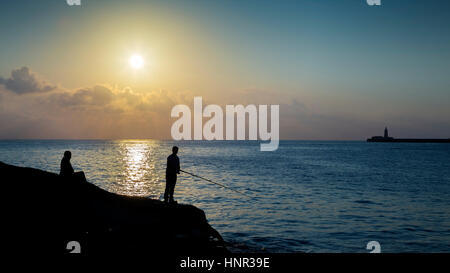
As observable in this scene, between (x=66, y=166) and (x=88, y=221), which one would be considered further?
(x=66, y=166)

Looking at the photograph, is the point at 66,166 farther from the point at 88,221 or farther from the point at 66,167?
the point at 88,221

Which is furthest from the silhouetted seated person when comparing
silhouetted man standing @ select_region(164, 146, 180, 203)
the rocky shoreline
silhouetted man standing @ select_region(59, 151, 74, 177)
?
silhouetted man standing @ select_region(164, 146, 180, 203)

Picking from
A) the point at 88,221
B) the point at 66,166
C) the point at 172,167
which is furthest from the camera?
the point at 172,167

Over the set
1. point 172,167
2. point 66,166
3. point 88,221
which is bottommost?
point 88,221

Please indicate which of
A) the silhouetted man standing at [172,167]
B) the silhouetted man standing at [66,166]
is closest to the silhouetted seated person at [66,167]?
the silhouetted man standing at [66,166]

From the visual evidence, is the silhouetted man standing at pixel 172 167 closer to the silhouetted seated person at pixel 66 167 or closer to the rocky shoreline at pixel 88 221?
the rocky shoreline at pixel 88 221

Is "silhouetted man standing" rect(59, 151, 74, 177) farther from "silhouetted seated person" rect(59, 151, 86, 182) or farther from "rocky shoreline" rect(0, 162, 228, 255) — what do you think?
"rocky shoreline" rect(0, 162, 228, 255)

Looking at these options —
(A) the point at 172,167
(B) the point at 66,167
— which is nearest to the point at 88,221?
(B) the point at 66,167

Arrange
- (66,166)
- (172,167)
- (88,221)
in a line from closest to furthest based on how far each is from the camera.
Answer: (88,221), (66,166), (172,167)

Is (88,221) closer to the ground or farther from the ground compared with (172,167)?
closer to the ground
